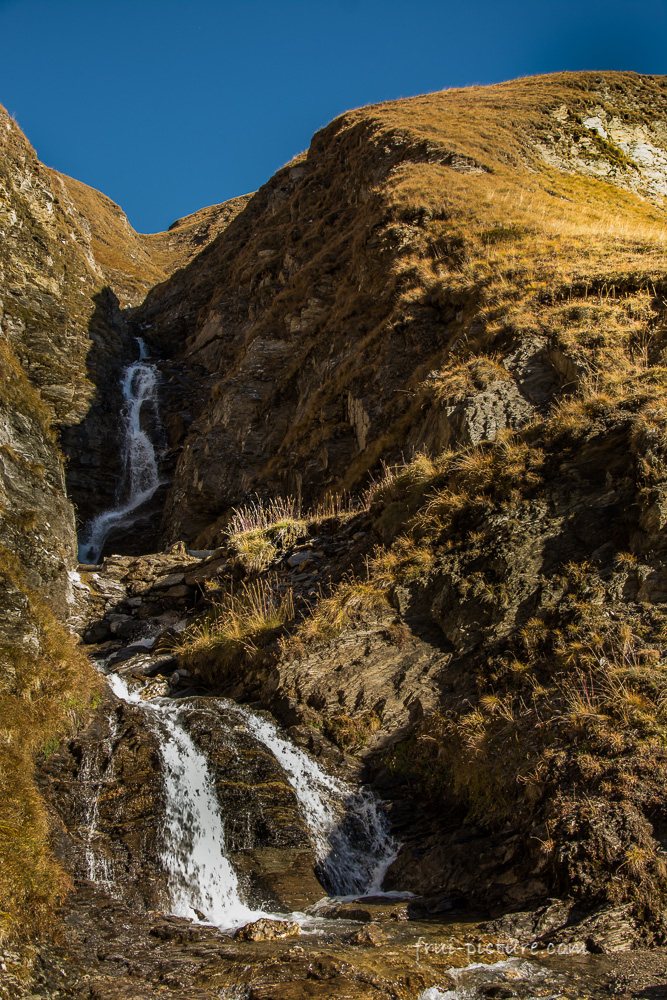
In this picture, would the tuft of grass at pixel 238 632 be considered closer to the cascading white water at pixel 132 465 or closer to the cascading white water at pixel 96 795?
the cascading white water at pixel 96 795

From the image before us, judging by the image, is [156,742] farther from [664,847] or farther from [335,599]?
[664,847]

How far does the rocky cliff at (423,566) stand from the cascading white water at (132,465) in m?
0.75

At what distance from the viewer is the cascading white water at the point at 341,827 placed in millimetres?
7012

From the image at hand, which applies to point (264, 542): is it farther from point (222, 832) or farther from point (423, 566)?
point (222, 832)

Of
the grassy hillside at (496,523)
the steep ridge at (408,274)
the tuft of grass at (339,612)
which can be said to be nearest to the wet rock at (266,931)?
the grassy hillside at (496,523)

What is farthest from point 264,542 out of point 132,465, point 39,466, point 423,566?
point 132,465

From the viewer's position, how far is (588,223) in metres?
19.7

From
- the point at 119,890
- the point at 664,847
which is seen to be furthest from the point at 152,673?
the point at 664,847

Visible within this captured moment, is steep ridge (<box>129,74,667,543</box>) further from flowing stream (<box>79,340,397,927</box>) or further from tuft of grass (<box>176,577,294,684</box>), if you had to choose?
flowing stream (<box>79,340,397,927</box>)

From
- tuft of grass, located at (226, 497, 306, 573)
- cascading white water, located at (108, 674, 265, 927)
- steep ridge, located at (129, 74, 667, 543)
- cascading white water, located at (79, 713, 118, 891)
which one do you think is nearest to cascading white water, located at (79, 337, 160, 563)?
steep ridge, located at (129, 74, 667, 543)

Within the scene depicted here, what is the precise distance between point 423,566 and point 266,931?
18.2 feet

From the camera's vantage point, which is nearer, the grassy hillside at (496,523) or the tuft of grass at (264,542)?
the grassy hillside at (496,523)

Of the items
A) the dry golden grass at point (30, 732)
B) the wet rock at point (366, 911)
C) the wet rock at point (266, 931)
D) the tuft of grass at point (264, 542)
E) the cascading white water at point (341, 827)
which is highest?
the tuft of grass at point (264, 542)

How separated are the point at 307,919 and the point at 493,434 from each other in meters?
8.13
